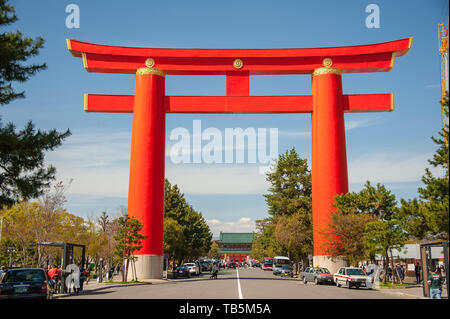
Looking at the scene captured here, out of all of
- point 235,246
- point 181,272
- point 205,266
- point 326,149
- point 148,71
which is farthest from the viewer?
point 235,246

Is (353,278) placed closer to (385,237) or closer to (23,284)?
(385,237)

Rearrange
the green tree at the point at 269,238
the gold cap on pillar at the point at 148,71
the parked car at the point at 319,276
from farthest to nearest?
the green tree at the point at 269,238 < the gold cap on pillar at the point at 148,71 < the parked car at the point at 319,276

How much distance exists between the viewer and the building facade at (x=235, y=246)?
170500 mm

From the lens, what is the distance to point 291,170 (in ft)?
201

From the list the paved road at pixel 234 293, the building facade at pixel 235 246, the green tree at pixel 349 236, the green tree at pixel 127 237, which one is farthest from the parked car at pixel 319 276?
the building facade at pixel 235 246

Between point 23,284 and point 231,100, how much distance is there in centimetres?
2554

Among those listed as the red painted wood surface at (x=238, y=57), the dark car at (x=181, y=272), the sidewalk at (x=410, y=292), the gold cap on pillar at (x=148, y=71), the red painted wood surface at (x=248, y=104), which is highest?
the red painted wood surface at (x=238, y=57)

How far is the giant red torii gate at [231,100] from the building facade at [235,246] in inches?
5174

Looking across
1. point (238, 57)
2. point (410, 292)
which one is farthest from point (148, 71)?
point (410, 292)

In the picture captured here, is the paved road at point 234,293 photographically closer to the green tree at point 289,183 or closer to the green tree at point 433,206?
the green tree at point 433,206

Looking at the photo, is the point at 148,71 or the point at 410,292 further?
the point at 148,71

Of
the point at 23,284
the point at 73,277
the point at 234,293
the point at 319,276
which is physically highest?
the point at 23,284

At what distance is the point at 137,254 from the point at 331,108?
21062 millimetres

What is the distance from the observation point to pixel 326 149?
1599 inches
